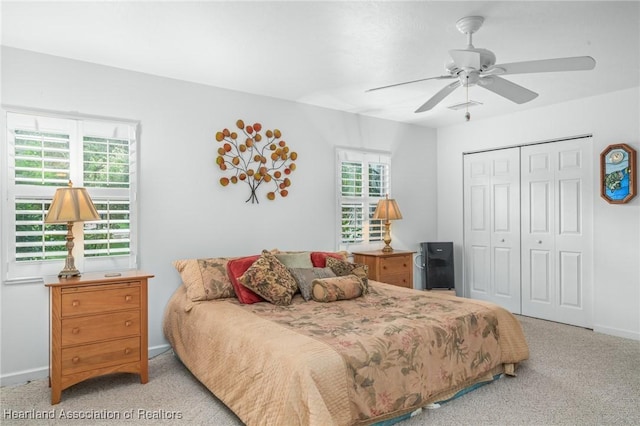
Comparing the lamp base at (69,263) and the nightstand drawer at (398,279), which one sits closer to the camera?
the lamp base at (69,263)

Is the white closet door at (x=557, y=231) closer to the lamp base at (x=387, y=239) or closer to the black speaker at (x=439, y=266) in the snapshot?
the black speaker at (x=439, y=266)

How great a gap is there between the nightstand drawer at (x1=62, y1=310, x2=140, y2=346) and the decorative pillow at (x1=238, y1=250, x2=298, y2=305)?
0.81 metres

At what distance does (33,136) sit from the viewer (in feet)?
10.3

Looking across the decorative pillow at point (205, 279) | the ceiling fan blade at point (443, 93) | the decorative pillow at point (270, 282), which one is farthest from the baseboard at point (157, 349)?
the ceiling fan blade at point (443, 93)

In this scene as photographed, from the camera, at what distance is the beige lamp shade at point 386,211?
4.84 m

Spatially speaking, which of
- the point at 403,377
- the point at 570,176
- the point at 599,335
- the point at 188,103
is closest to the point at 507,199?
the point at 570,176

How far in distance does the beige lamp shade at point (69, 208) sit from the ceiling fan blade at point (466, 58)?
2595 mm

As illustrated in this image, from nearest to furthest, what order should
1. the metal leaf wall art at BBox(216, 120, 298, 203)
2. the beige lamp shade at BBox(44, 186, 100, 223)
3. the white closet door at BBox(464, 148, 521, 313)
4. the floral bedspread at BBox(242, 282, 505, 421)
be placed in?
the floral bedspread at BBox(242, 282, 505, 421) < the beige lamp shade at BBox(44, 186, 100, 223) < the metal leaf wall art at BBox(216, 120, 298, 203) < the white closet door at BBox(464, 148, 521, 313)

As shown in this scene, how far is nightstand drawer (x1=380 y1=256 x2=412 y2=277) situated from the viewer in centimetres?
465

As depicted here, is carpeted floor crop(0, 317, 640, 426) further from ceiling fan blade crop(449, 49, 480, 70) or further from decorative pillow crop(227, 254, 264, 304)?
ceiling fan blade crop(449, 49, 480, 70)

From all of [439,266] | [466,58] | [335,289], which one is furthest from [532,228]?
[466,58]

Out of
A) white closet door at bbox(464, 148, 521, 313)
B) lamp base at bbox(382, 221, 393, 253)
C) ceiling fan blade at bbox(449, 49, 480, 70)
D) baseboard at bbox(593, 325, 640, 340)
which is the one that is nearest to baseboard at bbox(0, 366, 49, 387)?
lamp base at bbox(382, 221, 393, 253)

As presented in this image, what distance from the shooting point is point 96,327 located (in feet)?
9.35

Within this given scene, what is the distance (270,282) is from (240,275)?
0.92 feet
